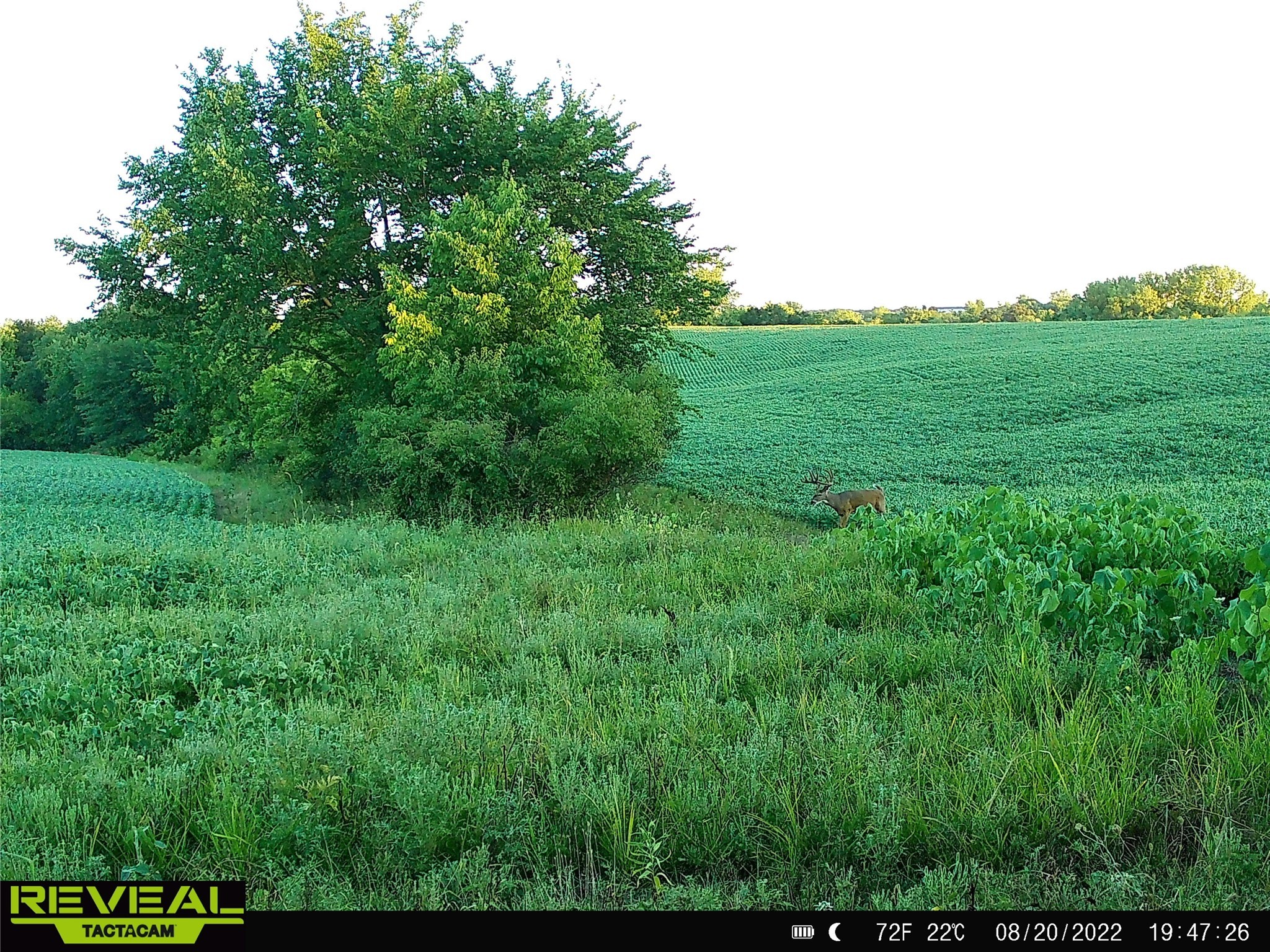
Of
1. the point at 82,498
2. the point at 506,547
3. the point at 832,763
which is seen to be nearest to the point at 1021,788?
the point at 832,763

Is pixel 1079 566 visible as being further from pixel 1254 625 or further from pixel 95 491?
pixel 95 491

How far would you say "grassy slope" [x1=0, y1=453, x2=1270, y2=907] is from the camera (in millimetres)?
3559

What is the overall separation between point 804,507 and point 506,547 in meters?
11.1

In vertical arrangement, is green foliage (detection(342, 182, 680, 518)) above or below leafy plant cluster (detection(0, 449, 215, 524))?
above

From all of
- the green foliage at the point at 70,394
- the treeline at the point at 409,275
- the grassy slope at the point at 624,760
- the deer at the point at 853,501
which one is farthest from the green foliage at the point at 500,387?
the green foliage at the point at 70,394

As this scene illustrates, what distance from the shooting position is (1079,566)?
7.80 m

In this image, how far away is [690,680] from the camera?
18.6 feet

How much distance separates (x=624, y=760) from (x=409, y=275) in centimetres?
1911

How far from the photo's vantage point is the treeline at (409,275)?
1709 centimetres

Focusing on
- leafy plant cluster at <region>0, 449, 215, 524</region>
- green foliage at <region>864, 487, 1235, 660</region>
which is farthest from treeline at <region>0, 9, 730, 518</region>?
green foliage at <region>864, 487, 1235, 660</region>

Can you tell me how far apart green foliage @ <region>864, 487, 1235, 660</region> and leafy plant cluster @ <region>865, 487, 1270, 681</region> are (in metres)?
0.01

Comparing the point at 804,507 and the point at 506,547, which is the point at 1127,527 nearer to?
the point at 506,547

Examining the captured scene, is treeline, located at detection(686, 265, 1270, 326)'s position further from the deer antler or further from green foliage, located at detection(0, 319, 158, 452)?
the deer antler

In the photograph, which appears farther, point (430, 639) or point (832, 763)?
point (430, 639)
